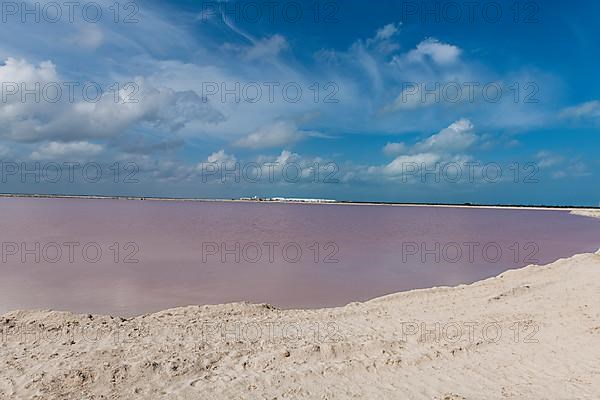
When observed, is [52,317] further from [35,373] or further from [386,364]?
[386,364]

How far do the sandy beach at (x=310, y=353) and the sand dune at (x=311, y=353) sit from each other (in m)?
0.02

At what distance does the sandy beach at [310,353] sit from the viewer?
468 centimetres

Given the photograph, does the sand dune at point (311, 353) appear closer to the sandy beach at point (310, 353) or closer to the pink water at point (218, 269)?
the sandy beach at point (310, 353)

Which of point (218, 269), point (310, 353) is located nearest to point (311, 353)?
point (310, 353)

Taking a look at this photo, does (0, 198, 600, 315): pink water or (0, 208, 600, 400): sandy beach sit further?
(0, 198, 600, 315): pink water

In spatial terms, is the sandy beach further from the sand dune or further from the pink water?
the pink water

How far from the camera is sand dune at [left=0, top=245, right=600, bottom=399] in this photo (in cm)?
468

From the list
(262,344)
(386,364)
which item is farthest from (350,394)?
(262,344)

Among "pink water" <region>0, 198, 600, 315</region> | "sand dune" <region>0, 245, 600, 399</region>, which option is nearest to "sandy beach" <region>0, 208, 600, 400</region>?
"sand dune" <region>0, 245, 600, 399</region>

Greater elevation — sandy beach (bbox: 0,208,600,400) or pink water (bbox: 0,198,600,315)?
sandy beach (bbox: 0,208,600,400)

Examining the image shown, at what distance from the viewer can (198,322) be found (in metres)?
6.91

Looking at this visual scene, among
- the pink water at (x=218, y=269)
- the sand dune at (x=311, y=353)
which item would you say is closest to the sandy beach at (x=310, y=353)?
the sand dune at (x=311, y=353)

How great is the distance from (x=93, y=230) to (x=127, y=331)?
1966 centimetres

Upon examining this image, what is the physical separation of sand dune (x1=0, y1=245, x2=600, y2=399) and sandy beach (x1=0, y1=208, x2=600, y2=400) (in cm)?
2
